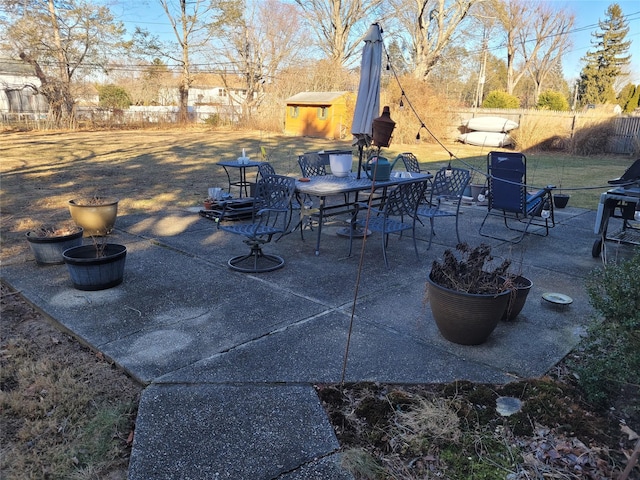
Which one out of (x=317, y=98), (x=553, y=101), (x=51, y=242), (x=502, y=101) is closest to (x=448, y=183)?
(x=51, y=242)

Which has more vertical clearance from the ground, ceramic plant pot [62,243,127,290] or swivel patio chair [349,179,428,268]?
swivel patio chair [349,179,428,268]

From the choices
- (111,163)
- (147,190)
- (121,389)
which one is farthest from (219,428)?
(111,163)

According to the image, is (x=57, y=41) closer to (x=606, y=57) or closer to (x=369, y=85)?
(x=369, y=85)

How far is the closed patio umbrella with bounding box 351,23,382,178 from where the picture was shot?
481 centimetres

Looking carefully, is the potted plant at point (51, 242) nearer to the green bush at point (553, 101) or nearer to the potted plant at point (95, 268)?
the potted plant at point (95, 268)

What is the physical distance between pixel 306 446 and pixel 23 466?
118cm

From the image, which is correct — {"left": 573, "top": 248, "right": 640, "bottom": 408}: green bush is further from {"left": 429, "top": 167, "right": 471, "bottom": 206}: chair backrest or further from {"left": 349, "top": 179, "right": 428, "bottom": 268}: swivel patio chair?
{"left": 429, "top": 167, "right": 471, "bottom": 206}: chair backrest

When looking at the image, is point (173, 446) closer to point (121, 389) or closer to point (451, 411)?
point (121, 389)

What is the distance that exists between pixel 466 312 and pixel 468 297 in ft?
0.36

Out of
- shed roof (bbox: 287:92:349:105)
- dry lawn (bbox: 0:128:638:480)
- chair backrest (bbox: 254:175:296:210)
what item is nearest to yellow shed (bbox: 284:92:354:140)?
shed roof (bbox: 287:92:349:105)

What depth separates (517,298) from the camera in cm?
315

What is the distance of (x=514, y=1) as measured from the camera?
104 ft

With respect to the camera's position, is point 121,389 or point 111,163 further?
point 111,163

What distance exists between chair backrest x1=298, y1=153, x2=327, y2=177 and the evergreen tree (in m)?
34.9
